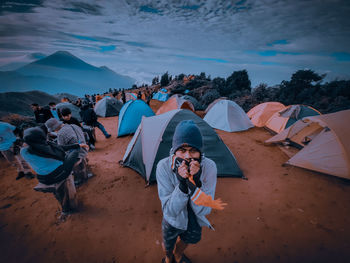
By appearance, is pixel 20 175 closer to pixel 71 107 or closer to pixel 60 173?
pixel 60 173

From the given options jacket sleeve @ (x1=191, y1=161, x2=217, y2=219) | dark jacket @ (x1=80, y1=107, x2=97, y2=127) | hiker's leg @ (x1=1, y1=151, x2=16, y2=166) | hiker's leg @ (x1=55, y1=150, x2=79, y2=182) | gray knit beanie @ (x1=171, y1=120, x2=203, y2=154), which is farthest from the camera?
dark jacket @ (x1=80, y1=107, x2=97, y2=127)

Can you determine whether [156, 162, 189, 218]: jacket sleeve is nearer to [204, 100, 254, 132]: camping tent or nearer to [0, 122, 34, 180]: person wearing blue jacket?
[0, 122, 34, 180]: person wearing blue jacket

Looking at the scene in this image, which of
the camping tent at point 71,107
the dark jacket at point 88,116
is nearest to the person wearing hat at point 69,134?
the dark jacket at point 88,116

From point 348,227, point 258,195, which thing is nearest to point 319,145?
point 348,227

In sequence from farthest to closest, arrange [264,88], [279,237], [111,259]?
[264,88], [279,237], [111,259]

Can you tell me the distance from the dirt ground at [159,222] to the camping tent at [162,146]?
0.39 meters

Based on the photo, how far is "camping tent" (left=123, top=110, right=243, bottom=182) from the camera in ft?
13.3

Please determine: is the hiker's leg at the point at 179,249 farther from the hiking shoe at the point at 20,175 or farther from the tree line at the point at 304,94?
the tree line at the point at 304,94

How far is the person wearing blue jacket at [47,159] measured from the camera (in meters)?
2.37

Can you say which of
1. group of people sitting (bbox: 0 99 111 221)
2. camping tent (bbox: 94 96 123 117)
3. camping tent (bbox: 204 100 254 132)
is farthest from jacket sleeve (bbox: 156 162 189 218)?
camping tent (bbox: 94 96 123 117)

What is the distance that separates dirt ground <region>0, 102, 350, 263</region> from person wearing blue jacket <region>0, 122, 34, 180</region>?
34 centimetres

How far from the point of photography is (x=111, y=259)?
249 cm

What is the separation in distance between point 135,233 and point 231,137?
6970 millimetres

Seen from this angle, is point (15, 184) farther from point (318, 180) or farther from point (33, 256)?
point (318, 180)
